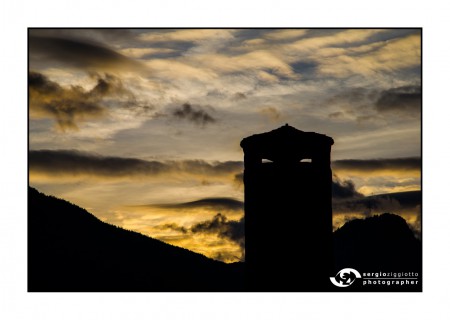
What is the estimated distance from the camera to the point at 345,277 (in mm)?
17734

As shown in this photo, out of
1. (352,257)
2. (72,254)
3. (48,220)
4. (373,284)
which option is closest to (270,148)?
(373,284)

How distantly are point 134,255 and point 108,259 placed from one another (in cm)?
913

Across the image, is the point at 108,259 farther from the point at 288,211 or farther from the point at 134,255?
the point at 288,211

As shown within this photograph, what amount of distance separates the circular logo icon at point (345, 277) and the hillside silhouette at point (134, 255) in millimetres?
9592

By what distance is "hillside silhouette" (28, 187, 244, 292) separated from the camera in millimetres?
38375

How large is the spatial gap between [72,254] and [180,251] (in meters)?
8.00

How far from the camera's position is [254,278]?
18.1 metres

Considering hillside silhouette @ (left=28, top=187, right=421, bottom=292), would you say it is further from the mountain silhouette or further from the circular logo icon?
the circular logo icon

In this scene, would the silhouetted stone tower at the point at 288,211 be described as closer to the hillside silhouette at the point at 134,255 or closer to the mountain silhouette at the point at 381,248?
the mountain silhouette at the point at 381,248

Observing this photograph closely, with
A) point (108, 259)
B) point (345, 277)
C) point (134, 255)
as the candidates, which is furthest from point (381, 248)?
point (134, 255)

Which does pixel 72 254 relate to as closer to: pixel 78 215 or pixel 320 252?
pixel 78 215

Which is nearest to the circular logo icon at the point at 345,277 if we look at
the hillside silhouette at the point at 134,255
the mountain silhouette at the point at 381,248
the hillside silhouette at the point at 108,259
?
the mountain silhouette at the point at 381,248

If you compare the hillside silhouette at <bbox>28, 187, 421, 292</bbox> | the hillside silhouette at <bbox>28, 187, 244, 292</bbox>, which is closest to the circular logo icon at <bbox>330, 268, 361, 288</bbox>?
the hillside silhouette at <bbox>28, 187, 421, 292</bbox>

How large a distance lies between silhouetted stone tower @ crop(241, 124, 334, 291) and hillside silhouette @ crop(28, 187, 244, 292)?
14.1 meters
